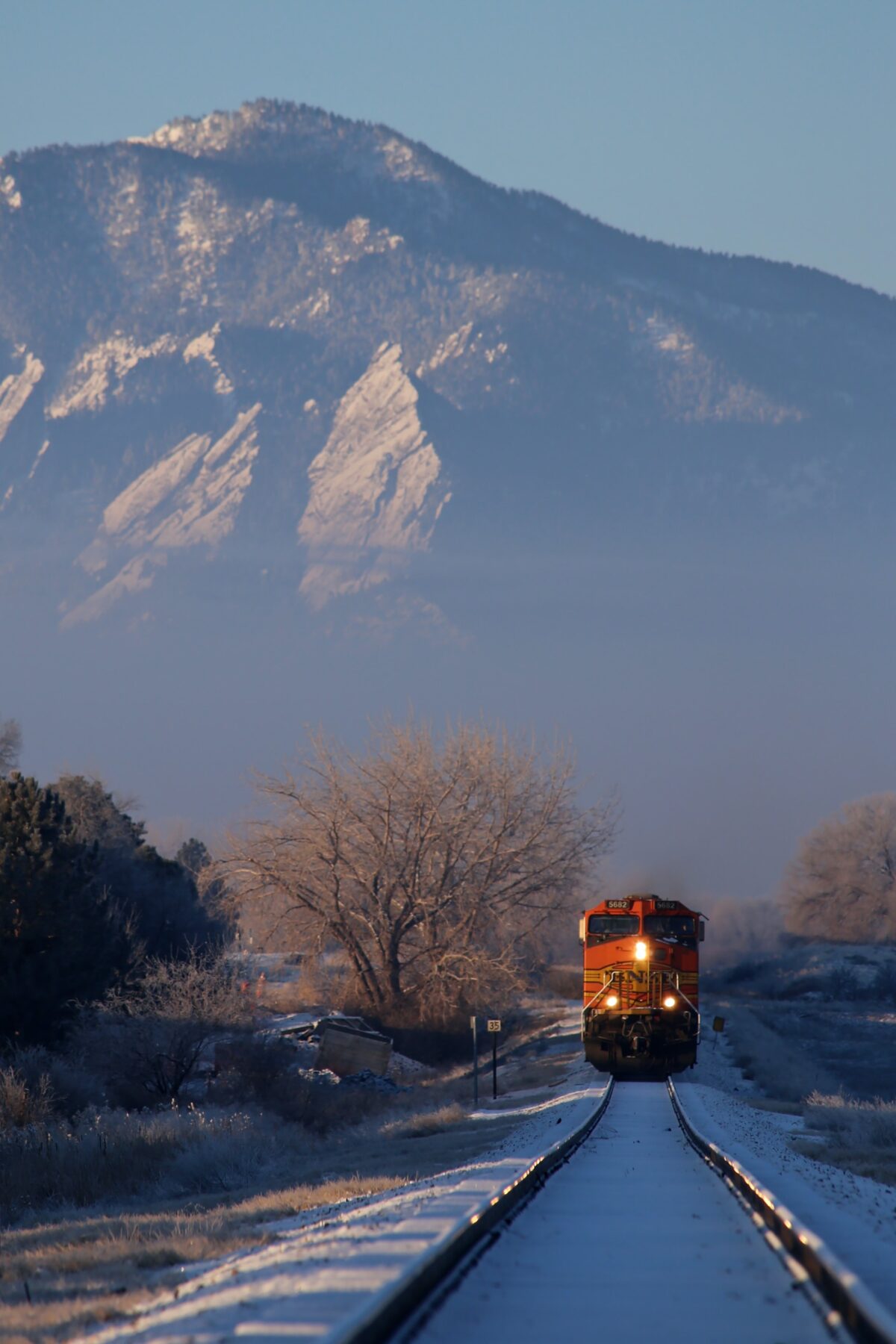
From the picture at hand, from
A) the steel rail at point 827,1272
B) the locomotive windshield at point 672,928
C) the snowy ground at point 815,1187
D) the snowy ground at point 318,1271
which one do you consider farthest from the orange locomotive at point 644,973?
the steel rail at point 827,1272

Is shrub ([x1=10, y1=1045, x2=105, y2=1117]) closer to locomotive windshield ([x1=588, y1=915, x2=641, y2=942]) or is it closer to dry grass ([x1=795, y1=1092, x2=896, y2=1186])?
locomotive windshield ([x1=588, y1=915, x2=641, y2=942])

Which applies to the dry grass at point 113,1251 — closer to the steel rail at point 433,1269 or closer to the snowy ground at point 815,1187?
the steel rail at point 433,1269

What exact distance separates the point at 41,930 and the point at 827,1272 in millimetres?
39925

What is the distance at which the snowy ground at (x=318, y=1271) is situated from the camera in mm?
6527

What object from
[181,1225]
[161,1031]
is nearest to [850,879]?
→ [161,1031]

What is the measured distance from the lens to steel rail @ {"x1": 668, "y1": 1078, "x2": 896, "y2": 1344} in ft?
19.5

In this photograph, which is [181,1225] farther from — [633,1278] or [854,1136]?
[854,1136]

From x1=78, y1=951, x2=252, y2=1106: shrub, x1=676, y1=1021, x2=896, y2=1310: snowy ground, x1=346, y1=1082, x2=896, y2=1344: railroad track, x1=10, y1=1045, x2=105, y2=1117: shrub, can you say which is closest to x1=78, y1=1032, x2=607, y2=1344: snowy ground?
x1=346, y1=1082, x2=896, y2=1344: railroad track

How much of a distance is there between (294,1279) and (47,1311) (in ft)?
6.60

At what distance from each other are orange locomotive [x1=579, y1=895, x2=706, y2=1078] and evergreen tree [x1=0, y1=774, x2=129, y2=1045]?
19.0 m

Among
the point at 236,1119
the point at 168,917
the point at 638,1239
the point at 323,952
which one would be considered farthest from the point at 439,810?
the point at 638,1239

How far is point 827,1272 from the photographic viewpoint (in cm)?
702

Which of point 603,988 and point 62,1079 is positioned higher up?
point 603,988

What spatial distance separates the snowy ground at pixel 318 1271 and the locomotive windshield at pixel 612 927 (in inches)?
715
